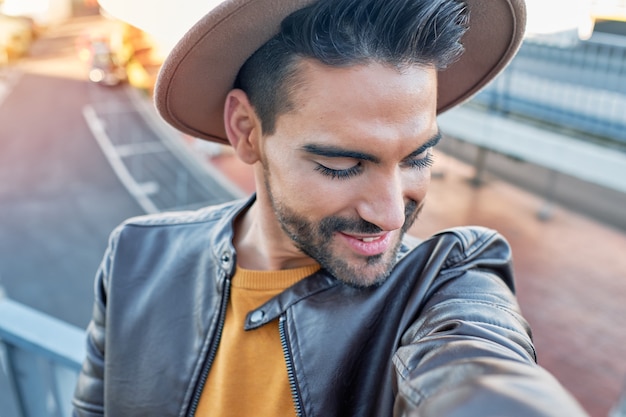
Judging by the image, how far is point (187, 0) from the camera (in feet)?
3.53

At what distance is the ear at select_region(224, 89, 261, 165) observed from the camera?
48.5 inches

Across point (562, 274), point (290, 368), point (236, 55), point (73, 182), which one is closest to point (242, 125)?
point (236, 55)

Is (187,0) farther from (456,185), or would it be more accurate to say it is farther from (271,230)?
(456,185)

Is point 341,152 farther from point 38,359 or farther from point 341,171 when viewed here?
point 38,359

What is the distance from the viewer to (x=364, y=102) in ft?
3.26

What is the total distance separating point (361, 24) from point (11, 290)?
8342 millimetres

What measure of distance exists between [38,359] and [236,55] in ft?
3.80

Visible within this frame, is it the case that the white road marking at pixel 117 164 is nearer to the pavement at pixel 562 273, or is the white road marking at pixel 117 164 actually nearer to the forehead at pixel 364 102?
the pavement at pixel 562 273

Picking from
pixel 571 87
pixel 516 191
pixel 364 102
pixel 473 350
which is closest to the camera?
pixel 473 350

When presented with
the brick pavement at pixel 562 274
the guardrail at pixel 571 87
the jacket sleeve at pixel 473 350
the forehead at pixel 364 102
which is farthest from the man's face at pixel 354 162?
the guardrail at pixel 571 87

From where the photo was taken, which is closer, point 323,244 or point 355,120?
point 355,120

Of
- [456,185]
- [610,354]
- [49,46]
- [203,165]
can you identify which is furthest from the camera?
[49,46]

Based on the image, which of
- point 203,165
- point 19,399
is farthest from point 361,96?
point 203,165

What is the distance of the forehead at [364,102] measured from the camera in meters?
1.00
